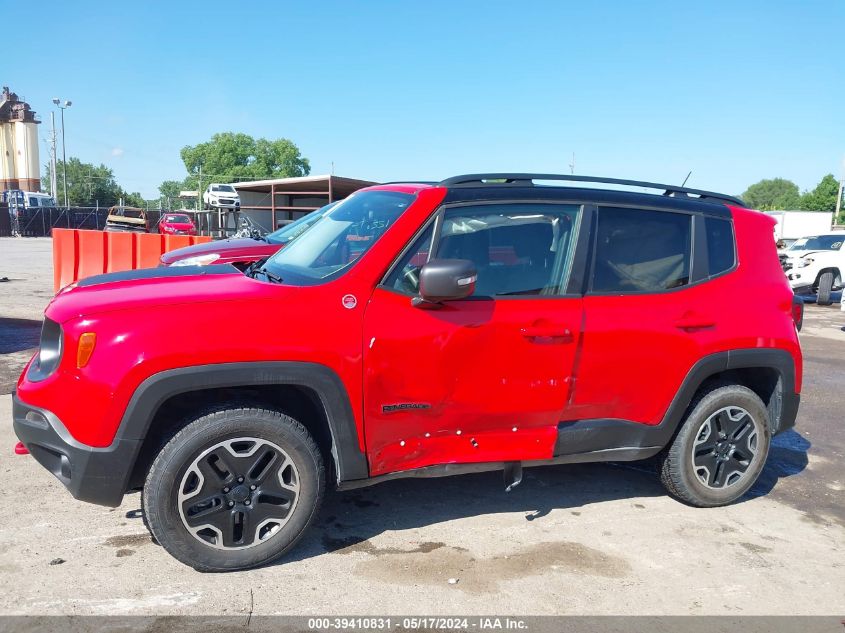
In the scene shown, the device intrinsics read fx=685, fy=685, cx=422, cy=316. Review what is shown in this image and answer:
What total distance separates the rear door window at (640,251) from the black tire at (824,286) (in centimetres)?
1535

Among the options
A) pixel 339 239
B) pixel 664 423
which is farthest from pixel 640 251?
pixel 339 239

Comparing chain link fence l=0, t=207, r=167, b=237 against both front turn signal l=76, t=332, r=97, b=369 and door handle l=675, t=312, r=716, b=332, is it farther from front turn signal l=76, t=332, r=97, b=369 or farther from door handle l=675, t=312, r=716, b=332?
door handle l=675, t=312, r=716, b=332

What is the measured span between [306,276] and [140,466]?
122 cm

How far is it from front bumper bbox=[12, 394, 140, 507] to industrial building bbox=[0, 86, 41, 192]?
82.8 m

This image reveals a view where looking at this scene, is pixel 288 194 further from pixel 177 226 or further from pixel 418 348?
pixel 418 348

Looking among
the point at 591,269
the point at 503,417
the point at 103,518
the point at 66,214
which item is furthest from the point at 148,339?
the point at 66,214

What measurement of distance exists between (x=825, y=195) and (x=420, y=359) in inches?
3382

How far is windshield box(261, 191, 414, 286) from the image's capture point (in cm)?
356

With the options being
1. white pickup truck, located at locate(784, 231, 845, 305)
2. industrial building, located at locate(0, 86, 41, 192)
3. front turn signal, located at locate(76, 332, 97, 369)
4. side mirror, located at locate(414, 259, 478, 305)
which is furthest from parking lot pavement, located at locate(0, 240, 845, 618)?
industrial building, located at locate(0, 86, 41, 192)

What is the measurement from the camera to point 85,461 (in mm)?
3012

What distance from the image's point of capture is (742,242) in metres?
4.35

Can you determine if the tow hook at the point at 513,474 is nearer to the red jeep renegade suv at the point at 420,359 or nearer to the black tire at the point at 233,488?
the red jeep renegade suv at the point at 420,359

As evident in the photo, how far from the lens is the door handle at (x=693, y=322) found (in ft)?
13.1

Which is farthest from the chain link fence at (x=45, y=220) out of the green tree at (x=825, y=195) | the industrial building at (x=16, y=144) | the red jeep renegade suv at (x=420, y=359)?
the green tree at (x=825, y=195)
